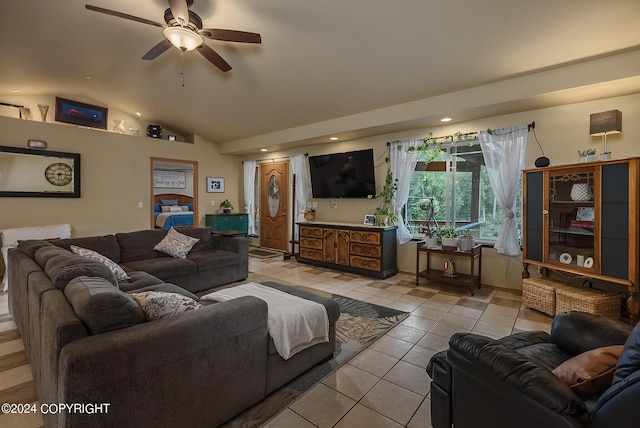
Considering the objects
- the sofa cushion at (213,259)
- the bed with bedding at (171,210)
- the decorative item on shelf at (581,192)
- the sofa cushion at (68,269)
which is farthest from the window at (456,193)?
the bed with bedding at (171,210)

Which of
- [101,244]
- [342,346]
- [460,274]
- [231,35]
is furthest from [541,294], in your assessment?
[101,244]

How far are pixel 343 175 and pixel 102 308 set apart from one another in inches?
180

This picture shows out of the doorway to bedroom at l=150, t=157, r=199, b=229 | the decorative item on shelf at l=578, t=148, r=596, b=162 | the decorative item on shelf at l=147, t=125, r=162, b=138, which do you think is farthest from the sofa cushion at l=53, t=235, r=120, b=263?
the decorative item on shelf at l=578, t=148, r=596, b=162

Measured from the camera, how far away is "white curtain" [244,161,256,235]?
7.59 meters

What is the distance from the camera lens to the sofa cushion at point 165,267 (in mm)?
3518

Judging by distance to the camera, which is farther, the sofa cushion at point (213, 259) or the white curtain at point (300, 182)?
the white curtain at point (300, 182)

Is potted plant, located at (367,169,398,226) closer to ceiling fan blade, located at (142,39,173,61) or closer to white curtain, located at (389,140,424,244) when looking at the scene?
white curtain, located at (389,140,424,244)

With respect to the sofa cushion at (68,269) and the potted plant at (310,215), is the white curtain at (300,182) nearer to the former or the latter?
the potted plant at (310,215)

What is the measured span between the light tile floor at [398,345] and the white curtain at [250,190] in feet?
9.72

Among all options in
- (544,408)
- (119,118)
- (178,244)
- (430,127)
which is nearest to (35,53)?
(119,118)

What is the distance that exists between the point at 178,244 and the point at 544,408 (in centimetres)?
413

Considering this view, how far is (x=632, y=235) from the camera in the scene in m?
2.77

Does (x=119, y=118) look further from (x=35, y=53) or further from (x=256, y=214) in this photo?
(x=256, y=214)

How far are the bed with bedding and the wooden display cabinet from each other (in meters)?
8.07
